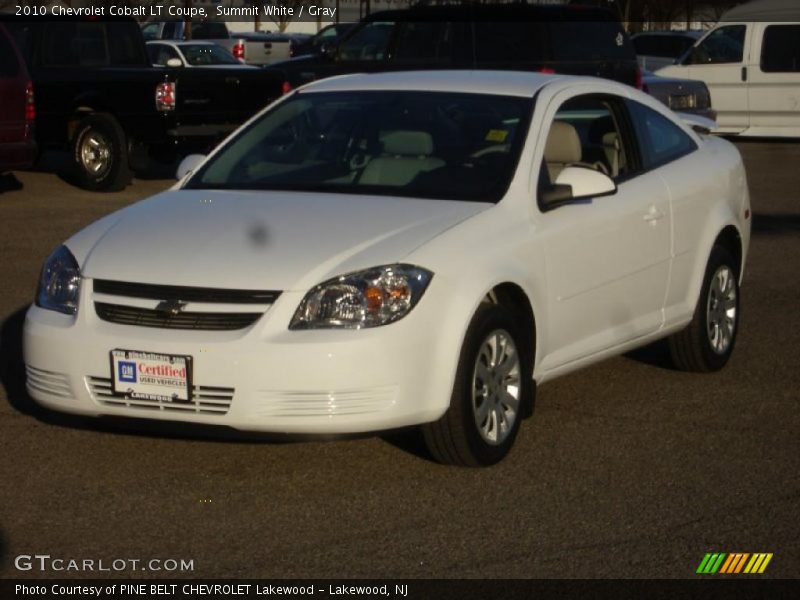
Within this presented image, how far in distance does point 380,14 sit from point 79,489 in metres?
14.5

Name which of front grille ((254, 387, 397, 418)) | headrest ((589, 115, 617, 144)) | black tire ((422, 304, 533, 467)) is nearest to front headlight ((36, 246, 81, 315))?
front grille ((254, 387, 397, 418))

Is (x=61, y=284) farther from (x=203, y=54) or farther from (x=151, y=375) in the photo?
(x=203, y=54)

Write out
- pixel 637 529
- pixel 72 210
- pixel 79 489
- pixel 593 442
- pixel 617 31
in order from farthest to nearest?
pixel 617 31, pixel 72 210, pixel 593 442, pixel 79 489, pixel 637 529

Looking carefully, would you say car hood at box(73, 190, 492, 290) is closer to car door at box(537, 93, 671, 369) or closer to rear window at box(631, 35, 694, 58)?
car door at box(537, 93, 671, 369)

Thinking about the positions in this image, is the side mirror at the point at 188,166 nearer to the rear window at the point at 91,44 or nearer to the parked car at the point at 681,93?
the rear window at the point at 91,44

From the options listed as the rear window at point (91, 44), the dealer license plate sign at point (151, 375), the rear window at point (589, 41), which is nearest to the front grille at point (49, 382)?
the dealer license plate sign at point (151, 375)

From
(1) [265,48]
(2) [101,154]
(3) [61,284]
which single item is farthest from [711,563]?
(1) [265,48]

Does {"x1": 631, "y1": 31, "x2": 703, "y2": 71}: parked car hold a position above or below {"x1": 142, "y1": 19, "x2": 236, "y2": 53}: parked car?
above

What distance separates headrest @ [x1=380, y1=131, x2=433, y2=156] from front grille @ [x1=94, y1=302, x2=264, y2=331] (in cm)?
159

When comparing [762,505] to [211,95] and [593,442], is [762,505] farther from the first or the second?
[211,95]

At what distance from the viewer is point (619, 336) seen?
24.6ft

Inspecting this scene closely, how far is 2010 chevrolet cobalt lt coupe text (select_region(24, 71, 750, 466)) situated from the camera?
5969 mm

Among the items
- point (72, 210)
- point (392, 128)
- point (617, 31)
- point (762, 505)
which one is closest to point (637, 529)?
point (762, 505)

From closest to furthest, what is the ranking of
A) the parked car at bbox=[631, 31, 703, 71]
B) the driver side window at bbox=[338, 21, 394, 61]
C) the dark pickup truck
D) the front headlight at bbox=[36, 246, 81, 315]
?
the front headlight at bbox=[36, 246, 81, 315] → the dark pickup truck → the driver side window at bbox=[338, 21, 394, 61] → the parked car at bbox=[631, 31, 703, 71]
